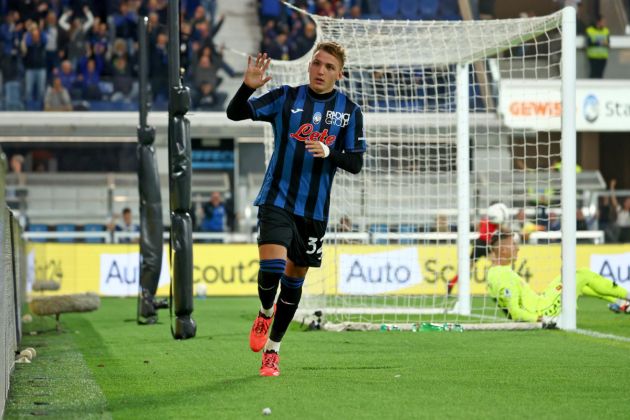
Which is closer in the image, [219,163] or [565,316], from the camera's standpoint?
[565,316]

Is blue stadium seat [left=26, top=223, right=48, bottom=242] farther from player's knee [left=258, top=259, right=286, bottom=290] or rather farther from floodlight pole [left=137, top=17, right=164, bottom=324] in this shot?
player's knee [left=258, top=259, right=286, bottom=290]

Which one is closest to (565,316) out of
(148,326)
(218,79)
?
(148,326)

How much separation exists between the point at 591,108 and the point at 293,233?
845 inches

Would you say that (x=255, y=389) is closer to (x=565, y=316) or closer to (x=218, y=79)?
(x=565, y=316)

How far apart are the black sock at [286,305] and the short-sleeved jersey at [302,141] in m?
0.46

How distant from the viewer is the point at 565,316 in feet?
38.7

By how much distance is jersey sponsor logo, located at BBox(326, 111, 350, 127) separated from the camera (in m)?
7.45

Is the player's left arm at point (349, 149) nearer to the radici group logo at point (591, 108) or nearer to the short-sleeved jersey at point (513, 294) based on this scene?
the short-sleeved jersey at point (513, 294)

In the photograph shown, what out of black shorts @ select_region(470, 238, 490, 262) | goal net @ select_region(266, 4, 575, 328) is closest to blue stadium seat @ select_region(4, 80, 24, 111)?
goal net @ select_region(266, 4, 575, 328)

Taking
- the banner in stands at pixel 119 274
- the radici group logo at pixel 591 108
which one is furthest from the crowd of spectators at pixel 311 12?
the banner in stands at pixel 119 274

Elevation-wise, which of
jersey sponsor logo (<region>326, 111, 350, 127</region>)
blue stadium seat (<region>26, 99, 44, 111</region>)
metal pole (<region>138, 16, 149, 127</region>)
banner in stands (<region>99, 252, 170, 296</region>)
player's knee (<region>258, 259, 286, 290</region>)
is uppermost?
blue stadium seat (<region>26, 99, 44, 111</region>)

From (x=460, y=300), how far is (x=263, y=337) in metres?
6.96

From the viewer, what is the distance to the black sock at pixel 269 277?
726cm

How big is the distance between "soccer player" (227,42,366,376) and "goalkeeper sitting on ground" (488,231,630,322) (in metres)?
5.18
